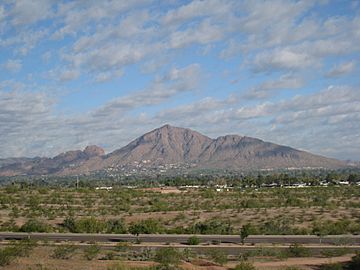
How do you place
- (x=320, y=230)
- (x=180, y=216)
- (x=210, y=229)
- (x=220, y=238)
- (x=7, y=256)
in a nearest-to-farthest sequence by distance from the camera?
(x=7, y=256), (x=220, y=238), (x=320, y=230), (x=210, y=229), (x=180, y=216)

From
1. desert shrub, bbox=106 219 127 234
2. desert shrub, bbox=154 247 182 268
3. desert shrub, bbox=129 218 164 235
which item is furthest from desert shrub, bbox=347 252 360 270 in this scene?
desert shrub, bbox=106 219 127 234

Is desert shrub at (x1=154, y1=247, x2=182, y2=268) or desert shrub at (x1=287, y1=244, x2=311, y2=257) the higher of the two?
desert shrub at (x1=154, y1=247, x2=182, y2=268)

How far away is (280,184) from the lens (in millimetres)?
149250

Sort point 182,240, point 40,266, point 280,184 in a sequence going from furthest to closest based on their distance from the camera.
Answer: point 280,184
point 182,240
point 40,266

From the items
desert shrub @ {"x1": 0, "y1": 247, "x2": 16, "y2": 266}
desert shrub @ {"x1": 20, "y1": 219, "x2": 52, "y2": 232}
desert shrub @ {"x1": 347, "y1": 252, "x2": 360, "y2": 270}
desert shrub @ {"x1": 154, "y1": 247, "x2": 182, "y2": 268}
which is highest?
desert shrub @ {"x1": 0, "y1": 247, "x2": 16, "y2": 266}

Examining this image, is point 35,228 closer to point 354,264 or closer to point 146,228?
point 146,228

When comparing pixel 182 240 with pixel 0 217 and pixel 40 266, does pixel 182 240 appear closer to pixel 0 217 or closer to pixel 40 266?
pixel 40 266

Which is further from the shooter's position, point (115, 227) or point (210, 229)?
point (115, 227)

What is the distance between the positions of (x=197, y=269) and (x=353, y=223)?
31.9 meters

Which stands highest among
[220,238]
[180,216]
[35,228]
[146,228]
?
[180,216]

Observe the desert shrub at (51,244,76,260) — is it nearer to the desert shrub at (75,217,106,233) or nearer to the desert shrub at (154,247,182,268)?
the desert shrub at (154,247,182,268)

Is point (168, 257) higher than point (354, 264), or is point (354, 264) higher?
point (168, 257)

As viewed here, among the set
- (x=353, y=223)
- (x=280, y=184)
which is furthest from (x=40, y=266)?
(x=280, y=184)

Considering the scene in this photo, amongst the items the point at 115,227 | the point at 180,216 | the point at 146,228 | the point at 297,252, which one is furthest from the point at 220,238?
the point at 180,216
